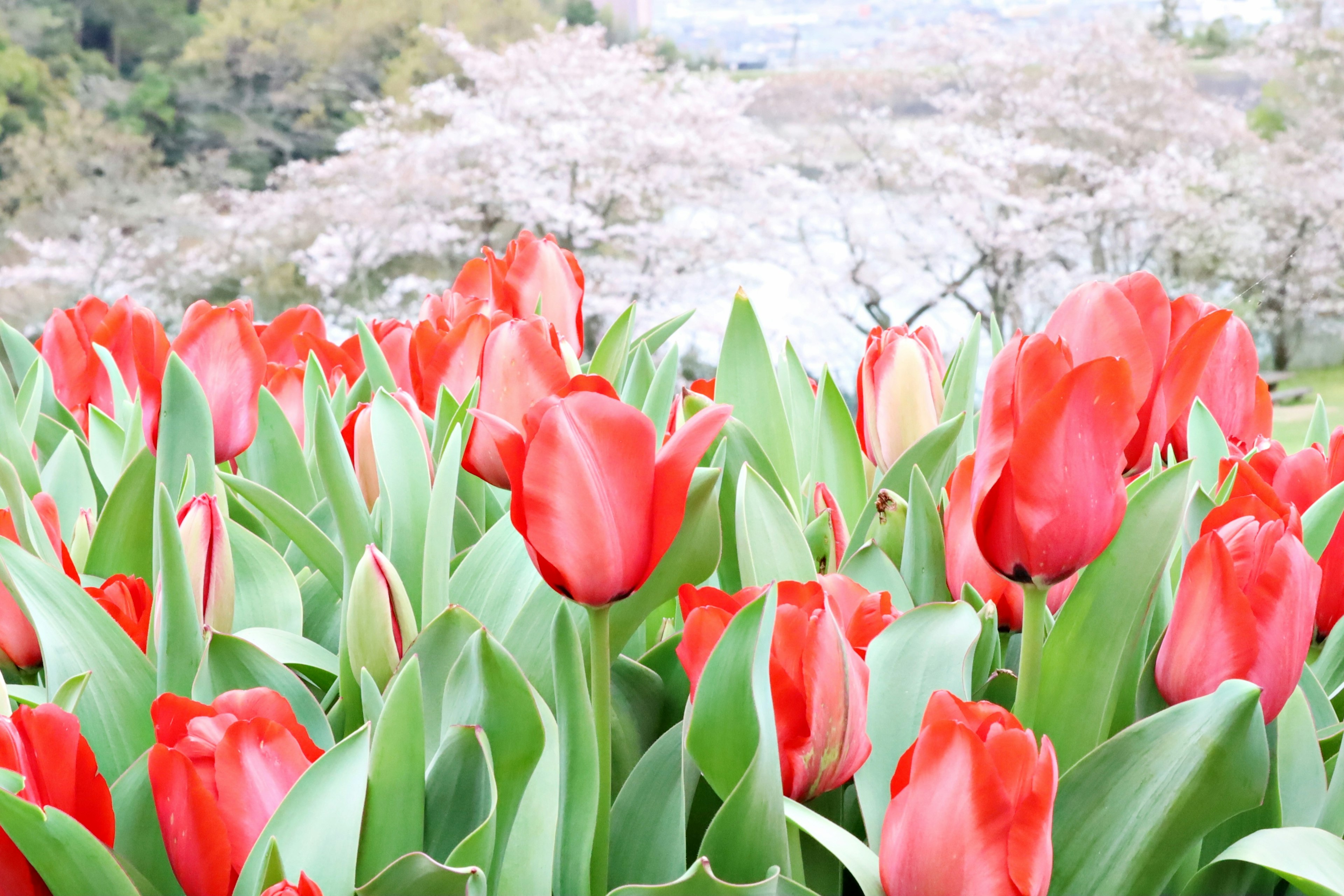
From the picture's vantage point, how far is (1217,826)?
0.38 m

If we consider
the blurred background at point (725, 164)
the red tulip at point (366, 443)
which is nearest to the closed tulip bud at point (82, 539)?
the red tulip at point (366, 443)

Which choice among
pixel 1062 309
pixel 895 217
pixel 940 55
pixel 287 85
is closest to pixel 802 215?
pixel 895 217

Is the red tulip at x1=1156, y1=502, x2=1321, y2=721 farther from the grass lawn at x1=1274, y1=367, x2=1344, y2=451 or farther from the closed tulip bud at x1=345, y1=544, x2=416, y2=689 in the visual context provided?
the grass lawn at x1=1274, y1=367, x2=1344, y2=451

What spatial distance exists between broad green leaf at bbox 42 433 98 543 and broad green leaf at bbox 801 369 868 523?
16.5 inches

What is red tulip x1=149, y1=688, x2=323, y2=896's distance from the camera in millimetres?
313

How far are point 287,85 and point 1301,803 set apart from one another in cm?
Answer: 760

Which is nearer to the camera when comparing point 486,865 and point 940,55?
point 486,865

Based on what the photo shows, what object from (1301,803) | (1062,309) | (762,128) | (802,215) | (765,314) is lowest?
(765,314)

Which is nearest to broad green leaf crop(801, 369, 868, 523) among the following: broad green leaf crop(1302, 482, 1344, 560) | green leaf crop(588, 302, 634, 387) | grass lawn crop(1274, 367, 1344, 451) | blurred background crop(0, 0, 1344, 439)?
green leaf crop(588, 302, 634, 387)

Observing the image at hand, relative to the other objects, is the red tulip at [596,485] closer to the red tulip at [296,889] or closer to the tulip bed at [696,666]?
the tulip bed at [696,666]

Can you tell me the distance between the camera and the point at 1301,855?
0.34 m

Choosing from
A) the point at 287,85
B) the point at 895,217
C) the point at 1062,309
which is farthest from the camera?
the point at 287,85

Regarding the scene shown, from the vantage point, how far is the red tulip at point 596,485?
1.08 ft

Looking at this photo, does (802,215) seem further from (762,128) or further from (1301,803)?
(1301,803)
